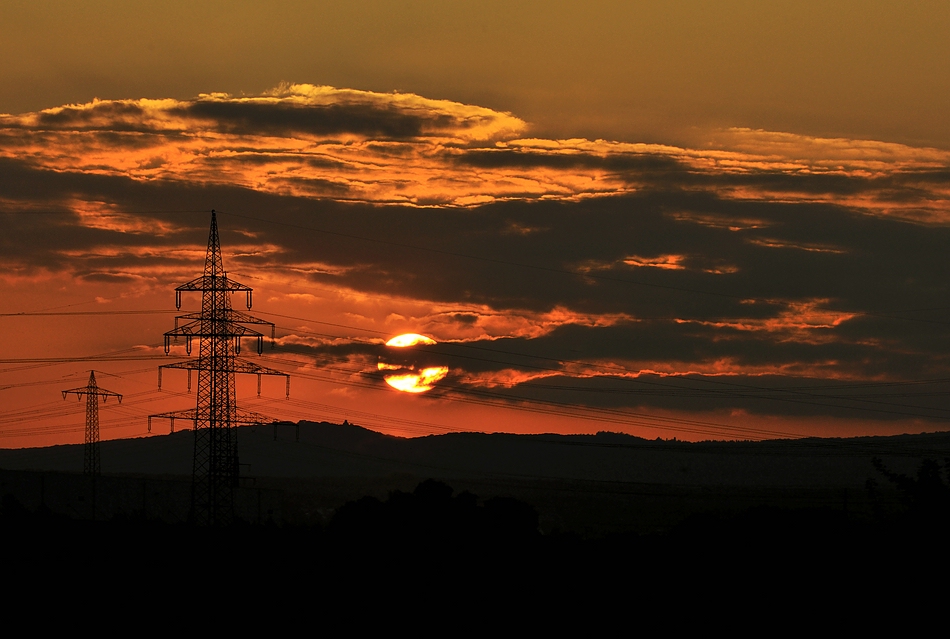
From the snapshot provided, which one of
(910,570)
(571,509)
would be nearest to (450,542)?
(910,570)

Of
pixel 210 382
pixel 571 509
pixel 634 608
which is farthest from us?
pixel 571 509

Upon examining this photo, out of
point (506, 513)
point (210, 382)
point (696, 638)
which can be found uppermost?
point (210, 382)

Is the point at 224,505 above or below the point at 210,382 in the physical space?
below

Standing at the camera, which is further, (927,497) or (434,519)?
(434,519)

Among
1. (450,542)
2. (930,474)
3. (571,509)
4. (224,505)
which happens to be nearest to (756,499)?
(571,509)

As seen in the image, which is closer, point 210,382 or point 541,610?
point 541,610

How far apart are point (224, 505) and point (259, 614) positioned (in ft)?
162

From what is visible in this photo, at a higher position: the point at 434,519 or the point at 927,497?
the point at 434,519

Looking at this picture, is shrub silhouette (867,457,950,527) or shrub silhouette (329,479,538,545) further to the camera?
shrub silhouette (329,479,538,545)

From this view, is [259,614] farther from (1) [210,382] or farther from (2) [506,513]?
(1) [210,382]

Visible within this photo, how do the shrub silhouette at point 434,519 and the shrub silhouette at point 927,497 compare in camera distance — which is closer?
the shrub silhouette at point 927,497

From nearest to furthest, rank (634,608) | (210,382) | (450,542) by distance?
(634,608) < (450,542) < (210,382)

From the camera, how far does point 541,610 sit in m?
50.2

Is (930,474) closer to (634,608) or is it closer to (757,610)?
(757,610)
